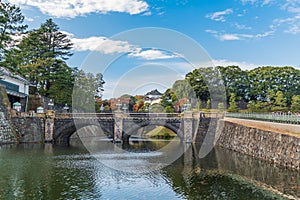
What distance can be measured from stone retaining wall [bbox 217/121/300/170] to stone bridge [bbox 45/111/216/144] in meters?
5.12

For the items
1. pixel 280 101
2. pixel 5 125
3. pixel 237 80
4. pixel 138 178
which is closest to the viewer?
pixel 138 178

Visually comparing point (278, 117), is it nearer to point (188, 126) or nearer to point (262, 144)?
point (262, 144)

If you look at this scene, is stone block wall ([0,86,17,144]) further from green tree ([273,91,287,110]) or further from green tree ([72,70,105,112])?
green tree ([273,91,287,110])

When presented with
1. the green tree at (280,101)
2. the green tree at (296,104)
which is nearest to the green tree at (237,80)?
the green tree at (280,101)

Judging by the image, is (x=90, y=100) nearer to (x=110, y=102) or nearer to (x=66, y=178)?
(x=110, y=102)

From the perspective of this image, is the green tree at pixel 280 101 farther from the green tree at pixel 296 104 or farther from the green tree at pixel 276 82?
the green tree at pixel 276 82

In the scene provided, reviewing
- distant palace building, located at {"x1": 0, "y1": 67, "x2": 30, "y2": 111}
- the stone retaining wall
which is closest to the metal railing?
the stone retaining wall

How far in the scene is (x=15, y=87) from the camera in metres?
52.0

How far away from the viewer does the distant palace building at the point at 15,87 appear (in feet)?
161

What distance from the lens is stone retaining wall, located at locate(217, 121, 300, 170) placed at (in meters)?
24.3

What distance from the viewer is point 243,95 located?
7600 cm

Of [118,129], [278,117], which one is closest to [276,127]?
[278,117]

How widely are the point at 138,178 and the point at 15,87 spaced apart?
1466 inches

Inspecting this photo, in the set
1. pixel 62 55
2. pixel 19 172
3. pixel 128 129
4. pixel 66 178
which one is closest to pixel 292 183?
pixel 66 178
